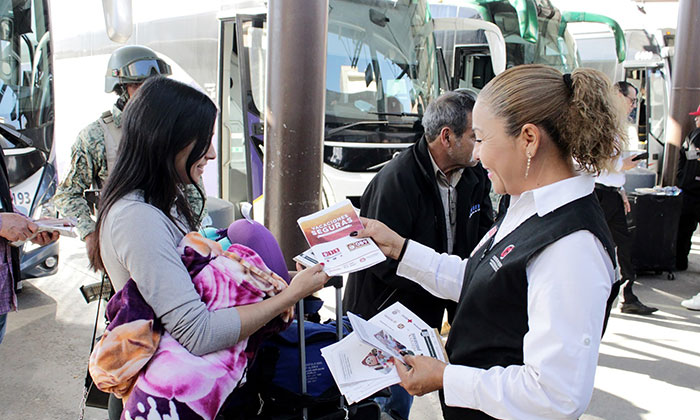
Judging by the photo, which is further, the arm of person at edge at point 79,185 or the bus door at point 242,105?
the bus door at point 242,105

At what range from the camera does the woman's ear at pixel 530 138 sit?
147cm

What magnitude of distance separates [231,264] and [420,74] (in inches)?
206

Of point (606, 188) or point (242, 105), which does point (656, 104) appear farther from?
point (242, 105)

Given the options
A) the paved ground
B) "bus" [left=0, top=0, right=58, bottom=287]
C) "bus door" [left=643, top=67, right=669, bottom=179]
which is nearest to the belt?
the paved ground

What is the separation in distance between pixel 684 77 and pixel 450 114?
22.2ft

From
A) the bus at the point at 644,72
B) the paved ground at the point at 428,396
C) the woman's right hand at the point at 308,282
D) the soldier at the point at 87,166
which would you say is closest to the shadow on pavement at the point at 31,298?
the paved ground at the point at 428,396

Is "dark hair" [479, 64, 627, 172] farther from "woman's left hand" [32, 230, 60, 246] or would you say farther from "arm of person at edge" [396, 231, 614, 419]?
"woman's left hand" [32, 230, 60, 246]

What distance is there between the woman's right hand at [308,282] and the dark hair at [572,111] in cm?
78

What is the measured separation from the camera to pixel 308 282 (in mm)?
1836

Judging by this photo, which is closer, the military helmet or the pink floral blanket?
the pink floral blanket

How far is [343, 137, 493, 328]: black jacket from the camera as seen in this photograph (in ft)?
8.74

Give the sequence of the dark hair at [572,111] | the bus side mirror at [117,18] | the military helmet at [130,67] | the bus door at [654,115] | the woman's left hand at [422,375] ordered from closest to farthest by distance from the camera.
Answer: the dark hair at [572,111] → the woman's left hand at [422,375] → the bus side mirror at [117,18] → the military helmet at [130,67] → the bus door at [654,115]

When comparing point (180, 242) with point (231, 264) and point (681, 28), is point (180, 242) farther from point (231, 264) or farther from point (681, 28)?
point (681, 28)

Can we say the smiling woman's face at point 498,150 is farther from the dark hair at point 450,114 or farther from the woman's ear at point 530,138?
the dark hair at point 450,114
